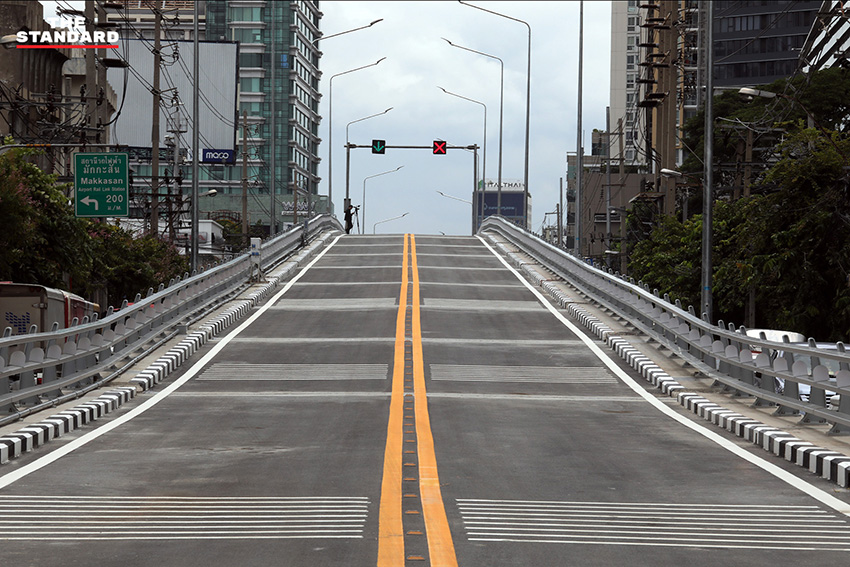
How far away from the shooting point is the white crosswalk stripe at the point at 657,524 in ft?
28.6

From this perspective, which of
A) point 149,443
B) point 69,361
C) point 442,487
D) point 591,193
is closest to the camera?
point 442,487

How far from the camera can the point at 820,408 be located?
14227 millimetres

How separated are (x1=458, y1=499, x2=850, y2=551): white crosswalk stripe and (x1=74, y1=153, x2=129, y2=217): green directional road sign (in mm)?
24937

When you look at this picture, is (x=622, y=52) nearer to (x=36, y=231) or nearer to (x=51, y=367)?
(x=36, y=231)

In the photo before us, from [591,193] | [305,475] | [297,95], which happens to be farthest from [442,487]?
[297,95]

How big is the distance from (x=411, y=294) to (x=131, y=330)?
50.2 feet

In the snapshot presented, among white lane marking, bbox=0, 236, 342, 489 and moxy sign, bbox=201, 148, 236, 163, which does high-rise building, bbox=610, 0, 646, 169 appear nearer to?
moxy sign, bbox=201, 148, 236, 163

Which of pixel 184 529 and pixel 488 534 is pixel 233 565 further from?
pixel 488 534

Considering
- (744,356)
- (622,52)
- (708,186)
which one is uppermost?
(622,52)

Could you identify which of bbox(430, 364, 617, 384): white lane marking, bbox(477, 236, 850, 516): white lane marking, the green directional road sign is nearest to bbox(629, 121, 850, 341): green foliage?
bbox(477, 236, 850, 516): white lane marking

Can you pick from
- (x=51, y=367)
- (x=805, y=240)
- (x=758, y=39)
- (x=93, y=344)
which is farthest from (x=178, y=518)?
(x=758, y=39)

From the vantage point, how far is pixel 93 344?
62.0 feet

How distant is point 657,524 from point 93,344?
11.8 m

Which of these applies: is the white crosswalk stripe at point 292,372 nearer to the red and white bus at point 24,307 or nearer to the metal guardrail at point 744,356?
the red and white bus at point 24,307
